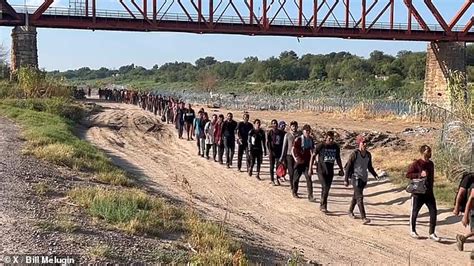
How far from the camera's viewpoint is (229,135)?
729 inches

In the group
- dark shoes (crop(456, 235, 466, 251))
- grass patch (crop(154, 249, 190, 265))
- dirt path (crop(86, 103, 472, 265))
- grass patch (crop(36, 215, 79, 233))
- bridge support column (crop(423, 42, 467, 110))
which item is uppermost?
bridge support column (crop(423, 42, 467, 110))

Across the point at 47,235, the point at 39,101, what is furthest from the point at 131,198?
the point at 39,101

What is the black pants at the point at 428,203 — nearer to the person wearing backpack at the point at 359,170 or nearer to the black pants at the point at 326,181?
the person wearing backpack at the point at 359,170

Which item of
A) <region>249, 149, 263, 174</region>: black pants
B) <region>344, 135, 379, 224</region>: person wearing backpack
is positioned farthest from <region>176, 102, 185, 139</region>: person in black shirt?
<region>344, 135, 379, 224</region>: person wearing backpack

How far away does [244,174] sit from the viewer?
17.7 metres

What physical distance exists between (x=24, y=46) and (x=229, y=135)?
110 feet

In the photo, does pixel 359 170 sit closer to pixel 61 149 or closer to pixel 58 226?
pixel 58 226

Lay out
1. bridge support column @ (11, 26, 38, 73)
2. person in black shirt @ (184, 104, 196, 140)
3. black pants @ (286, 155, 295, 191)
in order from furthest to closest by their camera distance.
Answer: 1. bridge support column @ (11, 26, 38, 73)
2. person in black shirt @ (184, 104, 196, 140)
3. black pants @ (286, 155, 295, 191)

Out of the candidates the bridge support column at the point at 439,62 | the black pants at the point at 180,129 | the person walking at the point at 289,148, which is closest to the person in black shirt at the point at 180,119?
the black pants at the point at 180,129

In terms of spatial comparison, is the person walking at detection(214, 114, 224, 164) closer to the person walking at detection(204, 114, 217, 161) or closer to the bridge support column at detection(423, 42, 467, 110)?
the person walking at detection(204, 114, 217, 161)

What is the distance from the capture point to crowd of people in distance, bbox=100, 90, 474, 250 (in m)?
11.1

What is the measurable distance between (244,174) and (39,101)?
18.6 meters

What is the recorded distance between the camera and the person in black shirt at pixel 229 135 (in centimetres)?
1847

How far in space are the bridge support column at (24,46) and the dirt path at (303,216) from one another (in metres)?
29.5
